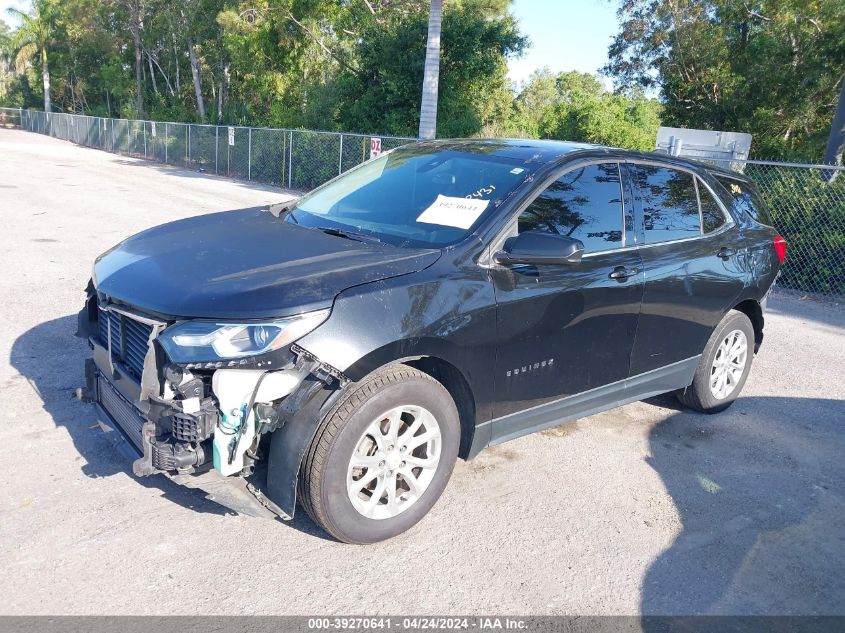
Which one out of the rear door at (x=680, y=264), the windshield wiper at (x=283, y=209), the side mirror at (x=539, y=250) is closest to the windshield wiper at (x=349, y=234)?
the windshield wiper at (x=283, y=209)

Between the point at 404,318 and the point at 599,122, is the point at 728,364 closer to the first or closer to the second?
the point at 404,318

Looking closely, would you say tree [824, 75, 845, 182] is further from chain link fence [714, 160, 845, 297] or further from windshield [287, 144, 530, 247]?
windshield [287, 144, 530, 247]

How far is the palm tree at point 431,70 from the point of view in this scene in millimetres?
16703

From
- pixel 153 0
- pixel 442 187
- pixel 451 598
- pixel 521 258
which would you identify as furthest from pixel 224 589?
pixel 153 0

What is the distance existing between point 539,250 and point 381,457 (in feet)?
4.11

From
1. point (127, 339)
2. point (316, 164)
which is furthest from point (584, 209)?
point (316, 164)

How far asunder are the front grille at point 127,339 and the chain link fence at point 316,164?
974 centimetres

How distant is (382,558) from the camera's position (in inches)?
131

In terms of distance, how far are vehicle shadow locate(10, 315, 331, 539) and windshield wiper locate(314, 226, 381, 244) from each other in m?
1.45

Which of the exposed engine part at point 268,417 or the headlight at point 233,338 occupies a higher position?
the headlight at point 233,338

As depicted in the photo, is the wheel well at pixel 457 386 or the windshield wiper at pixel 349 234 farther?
the windshield wiper at pixel 349 234

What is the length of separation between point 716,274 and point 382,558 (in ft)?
9.88

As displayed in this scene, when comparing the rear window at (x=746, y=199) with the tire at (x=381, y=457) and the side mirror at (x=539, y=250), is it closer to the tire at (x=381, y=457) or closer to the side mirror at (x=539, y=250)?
the side mirror at (x=539, y=250)

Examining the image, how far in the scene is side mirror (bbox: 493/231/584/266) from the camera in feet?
11.6
